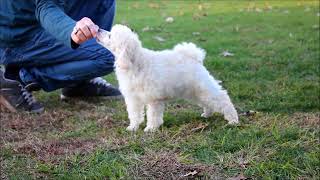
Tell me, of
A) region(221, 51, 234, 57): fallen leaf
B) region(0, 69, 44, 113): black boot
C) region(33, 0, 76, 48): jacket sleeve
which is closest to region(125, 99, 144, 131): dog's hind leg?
region(33, 0, 76, 48): jacket sleeve

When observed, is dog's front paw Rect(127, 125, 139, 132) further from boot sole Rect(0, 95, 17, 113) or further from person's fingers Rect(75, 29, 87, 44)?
boot sole Rect(0, 95, 17, 113)

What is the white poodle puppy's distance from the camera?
14.5 ft

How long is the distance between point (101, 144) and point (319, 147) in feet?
4.99

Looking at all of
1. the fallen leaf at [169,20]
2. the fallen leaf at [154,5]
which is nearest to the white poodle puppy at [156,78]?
the fallen leaf at [169,20]

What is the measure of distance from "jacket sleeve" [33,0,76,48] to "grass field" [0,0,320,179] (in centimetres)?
80

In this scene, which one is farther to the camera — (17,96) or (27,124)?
(17,96)

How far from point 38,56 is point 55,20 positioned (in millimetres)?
1261

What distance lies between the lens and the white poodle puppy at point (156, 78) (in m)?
4.43

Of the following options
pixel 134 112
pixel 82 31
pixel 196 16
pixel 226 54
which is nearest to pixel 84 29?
pixel 82 31

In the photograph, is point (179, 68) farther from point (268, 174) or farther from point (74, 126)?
point (268, 174)

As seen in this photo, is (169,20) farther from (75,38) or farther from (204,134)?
(75,38)

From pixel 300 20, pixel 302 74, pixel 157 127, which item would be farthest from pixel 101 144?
pixel 300 20

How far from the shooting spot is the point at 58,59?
5516 mm

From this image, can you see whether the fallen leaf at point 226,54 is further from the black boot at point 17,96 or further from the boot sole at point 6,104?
the boot sole at point 6,104
